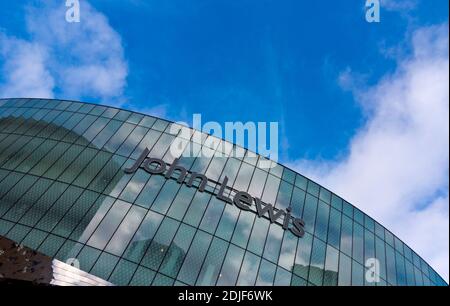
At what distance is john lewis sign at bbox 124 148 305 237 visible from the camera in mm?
24125

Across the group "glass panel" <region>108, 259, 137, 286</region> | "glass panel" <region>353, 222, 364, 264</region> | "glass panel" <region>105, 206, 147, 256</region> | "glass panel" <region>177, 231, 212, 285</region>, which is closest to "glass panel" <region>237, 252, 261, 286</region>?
"glass panel" <region>177, 231, 212, 285</region>

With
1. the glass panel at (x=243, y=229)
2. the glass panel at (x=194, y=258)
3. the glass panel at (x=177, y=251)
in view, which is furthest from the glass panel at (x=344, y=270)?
the glass panel at (x=177, y=251)

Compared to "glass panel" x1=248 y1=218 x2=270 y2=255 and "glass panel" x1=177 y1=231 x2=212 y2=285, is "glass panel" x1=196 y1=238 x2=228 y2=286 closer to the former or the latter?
"glass panel" x1=177 y1=231 x2=212 y2=285

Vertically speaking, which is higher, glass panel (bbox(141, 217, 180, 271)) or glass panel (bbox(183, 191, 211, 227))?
glass panel (bbox(183, 191, 211, 227))

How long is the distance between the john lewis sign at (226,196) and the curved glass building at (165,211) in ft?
0.25

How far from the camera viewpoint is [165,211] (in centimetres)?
2223

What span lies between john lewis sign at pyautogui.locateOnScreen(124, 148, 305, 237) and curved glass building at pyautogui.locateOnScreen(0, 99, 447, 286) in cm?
8

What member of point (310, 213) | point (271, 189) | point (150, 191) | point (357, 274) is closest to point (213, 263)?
point (150, 191)

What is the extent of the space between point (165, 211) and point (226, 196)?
14.4 ft

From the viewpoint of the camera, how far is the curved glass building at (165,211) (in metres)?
20.1

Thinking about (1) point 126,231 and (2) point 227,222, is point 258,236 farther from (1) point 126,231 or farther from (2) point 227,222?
(1) point 126,231

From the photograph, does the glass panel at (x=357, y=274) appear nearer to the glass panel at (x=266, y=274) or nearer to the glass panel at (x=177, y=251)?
the glass panel at (x=266, y=274)
